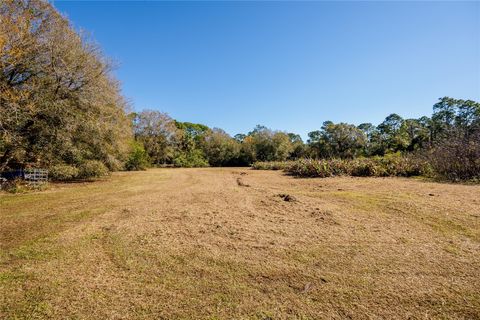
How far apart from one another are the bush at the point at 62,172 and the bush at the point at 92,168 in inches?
11.7

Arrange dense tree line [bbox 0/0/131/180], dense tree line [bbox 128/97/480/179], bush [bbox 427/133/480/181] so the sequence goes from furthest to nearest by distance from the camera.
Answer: dense tree line [bbox 128/97/480/179] → bush [bbox 427/133/480/181] → dense tree line [bbox 0/0/131/180]

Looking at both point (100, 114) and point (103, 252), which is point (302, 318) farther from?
point (100, 114)

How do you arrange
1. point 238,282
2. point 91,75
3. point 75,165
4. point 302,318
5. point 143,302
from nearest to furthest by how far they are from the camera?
1. point 302,318
2. point 143,302
3. point 238,282
4. point 91,75
5. point 75,165

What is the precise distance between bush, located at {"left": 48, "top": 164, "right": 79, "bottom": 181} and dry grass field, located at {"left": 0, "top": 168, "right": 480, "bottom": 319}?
22.8ft

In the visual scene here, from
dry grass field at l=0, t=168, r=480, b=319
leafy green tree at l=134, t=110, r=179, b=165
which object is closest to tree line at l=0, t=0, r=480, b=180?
dry grass field at l=0, t=168, r=480, b=319

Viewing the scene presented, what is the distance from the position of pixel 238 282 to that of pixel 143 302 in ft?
3.20

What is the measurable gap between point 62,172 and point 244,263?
40.1 ft

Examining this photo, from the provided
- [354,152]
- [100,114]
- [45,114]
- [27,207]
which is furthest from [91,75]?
[354,152]

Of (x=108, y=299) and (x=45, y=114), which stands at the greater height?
(x=45, y=114)

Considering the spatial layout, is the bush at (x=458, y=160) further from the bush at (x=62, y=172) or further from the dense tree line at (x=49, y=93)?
the bush at (x=62, y=172)

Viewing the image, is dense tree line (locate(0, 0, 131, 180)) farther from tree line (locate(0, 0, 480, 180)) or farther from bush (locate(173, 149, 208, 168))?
bush (locate(173, 149, 208, 168))

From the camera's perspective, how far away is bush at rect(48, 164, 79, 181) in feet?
36.2

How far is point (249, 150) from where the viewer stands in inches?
1359

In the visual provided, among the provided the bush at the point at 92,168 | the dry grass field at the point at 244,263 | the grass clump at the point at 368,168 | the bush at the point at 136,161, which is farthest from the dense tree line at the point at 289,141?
the dry grass field at the point at 244,263
